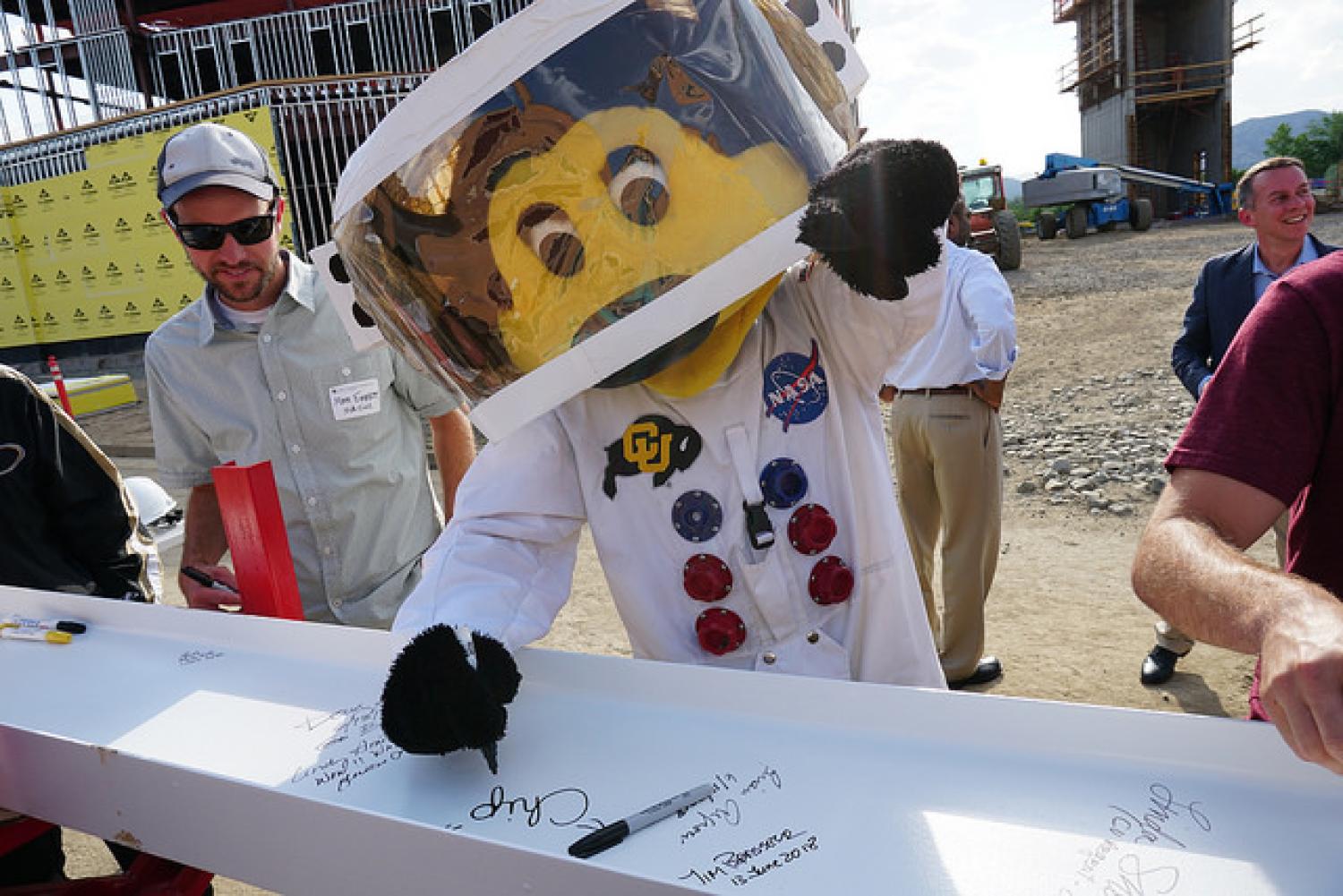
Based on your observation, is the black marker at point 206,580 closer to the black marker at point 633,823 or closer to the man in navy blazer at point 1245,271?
the black marker at point 633,823

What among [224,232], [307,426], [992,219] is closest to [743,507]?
[307,426]

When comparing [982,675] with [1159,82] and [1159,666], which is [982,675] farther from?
[1159,82]

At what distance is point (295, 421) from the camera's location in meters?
2.41

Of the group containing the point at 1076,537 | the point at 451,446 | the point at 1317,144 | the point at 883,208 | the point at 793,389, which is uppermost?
the point at 1317,144

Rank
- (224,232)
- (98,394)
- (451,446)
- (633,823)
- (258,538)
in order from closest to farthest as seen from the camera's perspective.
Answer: (633,823) < (258,538) < (224,232) < (451,446) < (98,394)

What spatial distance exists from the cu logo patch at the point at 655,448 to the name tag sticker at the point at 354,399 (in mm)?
1177

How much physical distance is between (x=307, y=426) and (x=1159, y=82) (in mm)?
34755

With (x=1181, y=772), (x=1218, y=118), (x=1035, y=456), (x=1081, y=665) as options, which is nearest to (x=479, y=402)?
(x=1181, y=772)

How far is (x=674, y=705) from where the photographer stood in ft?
4.10

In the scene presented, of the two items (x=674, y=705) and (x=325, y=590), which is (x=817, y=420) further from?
(x=325, y=590)

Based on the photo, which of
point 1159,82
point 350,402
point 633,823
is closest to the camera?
point 633,823

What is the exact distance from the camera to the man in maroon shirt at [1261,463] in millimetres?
1195

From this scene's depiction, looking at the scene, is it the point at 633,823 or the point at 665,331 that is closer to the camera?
the point at 633,823

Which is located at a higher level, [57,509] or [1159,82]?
[1159,82]
